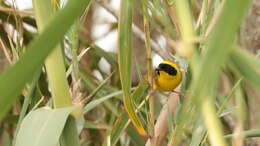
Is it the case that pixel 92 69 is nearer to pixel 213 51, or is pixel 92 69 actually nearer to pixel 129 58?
pixel 129 58

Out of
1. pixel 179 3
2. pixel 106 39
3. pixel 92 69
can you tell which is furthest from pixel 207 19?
pixel 106 39

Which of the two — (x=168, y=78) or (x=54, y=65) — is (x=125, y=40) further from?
(x=168, y=78)

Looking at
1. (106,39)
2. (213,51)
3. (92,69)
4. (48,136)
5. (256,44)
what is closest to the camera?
(213,51)

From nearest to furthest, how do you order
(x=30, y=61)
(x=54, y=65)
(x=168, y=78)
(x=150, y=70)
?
(x=30, y=61), (x=54, y=65), (x=150, y=70), (x=168, y=78)

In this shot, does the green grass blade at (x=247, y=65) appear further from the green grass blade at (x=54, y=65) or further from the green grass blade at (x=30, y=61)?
the green grass blade at (x=54, y=65)

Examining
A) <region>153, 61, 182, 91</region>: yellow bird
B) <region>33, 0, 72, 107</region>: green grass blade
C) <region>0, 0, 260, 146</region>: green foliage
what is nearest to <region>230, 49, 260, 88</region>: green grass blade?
<region>0, 0, 260, 146</region>: green foliage

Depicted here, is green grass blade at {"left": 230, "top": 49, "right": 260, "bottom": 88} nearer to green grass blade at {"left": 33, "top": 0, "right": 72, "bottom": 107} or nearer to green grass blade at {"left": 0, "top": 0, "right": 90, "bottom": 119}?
green grass blade at {"left": 0, "top": 0, "right": 90, "bottom": 119}

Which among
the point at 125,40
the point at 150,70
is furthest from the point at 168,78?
the point at 125,40

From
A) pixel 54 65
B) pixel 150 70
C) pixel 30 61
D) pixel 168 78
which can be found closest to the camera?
pixel 30 61
